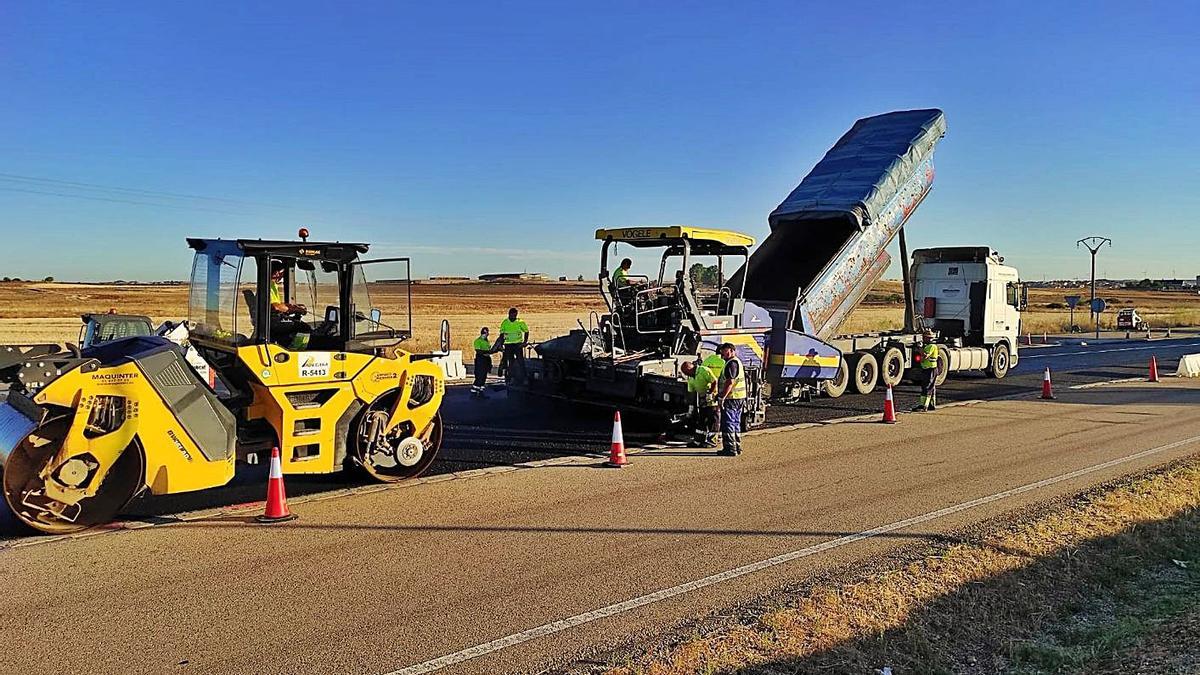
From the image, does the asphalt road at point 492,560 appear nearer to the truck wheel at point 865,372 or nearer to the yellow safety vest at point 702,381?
the yellow safety vest at point 702,381

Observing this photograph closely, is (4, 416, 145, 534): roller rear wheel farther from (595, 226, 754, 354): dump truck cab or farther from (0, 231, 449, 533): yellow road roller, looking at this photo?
(595, 226, 754, 354): dump truck cab

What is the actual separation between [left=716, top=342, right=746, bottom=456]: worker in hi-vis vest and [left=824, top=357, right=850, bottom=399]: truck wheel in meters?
5.73

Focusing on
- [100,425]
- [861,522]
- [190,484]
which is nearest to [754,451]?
[861,522]

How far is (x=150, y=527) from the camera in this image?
279 inches

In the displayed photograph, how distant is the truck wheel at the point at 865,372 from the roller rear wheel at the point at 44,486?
1284 centimetres

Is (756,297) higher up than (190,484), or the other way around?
(756,297)

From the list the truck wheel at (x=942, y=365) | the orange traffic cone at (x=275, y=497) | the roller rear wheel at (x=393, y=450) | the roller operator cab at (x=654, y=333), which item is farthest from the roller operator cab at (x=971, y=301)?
the orange traffic cone at (x=275, y=497)

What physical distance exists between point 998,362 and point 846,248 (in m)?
7.75

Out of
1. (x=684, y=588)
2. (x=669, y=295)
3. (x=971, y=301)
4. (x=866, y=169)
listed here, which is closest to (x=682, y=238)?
(x=669, y=295)

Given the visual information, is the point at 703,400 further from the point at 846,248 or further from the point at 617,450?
the point at 846,248

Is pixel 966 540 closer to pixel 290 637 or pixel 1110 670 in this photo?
pixel 1110 670

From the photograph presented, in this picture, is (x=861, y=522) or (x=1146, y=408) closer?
(x=861, y=522)

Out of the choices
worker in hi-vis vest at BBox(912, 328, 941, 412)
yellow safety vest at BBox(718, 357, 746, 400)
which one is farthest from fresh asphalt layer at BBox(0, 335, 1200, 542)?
yellow safety vest at BBox(718, 357, 746, 400)

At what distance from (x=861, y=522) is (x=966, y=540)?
35.4 inches
